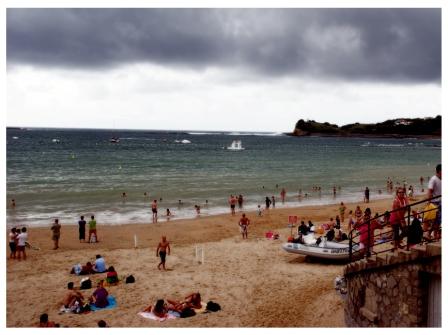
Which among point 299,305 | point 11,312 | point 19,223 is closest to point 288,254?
point 299,305

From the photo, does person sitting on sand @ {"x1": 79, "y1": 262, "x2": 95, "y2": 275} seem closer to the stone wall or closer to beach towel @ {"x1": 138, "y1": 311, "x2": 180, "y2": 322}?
beach towel @ {"x1": 138, "y1": 311, "x2": 180, "y2": 322}

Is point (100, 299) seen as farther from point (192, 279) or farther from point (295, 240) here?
point (295, 240)

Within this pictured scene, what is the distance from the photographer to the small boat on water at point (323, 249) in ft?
52.3

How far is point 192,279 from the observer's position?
49.2ft

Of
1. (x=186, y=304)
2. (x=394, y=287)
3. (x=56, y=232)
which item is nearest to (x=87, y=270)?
(x=56, y=232)

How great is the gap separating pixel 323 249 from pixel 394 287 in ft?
27.9

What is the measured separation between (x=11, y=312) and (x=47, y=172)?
46232mm

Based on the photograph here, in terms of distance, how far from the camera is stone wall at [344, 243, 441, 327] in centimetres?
699

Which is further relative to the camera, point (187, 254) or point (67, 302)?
point (187, 254)

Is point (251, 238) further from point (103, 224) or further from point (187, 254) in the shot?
point (103, 224)

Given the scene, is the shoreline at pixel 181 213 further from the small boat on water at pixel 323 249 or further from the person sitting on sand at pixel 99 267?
the small boat on water at pixel 323 249

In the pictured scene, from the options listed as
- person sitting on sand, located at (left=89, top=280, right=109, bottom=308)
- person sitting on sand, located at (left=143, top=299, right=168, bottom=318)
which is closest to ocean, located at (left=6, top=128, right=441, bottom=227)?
person sitting on sand, located at (left=89, top=280, right=109, bottom=308)

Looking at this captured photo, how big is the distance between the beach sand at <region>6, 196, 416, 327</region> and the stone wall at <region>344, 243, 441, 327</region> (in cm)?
163

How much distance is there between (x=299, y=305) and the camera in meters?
12.1
